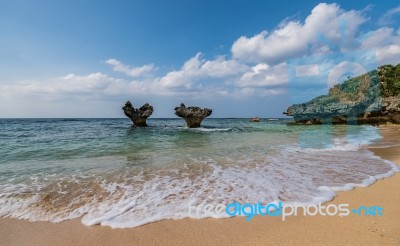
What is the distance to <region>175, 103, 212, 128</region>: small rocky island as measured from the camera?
35.7m

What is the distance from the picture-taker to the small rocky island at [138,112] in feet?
123

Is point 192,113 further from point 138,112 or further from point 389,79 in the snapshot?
point 389,79

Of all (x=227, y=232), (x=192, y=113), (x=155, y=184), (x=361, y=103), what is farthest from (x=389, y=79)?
(x=227, y=232)

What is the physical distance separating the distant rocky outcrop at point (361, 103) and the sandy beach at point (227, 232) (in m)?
41.6

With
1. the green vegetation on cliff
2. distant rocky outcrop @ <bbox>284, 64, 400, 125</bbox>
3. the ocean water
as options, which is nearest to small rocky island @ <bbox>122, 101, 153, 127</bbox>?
the ocean water

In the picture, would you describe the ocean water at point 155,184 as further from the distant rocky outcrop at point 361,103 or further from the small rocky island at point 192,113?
the distant rocky outcrop at point 361,103

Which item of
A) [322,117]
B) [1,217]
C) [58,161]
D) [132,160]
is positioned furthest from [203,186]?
[322,117]

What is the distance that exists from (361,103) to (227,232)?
48819mm

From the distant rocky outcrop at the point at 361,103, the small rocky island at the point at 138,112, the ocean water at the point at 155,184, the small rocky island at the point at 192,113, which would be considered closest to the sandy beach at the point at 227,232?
the ocean water at the point at 155,184

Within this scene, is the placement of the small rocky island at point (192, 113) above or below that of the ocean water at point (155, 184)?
above

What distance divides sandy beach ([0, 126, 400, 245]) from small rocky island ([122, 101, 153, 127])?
34.4 metres

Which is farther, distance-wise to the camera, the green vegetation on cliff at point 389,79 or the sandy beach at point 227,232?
the green vegetation on cliff at point 389,79

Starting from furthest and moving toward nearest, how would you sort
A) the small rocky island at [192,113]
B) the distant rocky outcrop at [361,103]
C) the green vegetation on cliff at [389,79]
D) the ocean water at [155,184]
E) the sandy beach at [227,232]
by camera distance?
the green vegetation on cliff at [389,79]
the distant rocky outcrop at [361,103]
the small rocky island at [192,113]
the ocean water at [155,184]
the sandy beach at [227,232]

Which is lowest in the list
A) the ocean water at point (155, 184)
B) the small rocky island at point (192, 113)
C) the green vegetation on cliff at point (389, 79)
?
the ocean water at point (155, 184)
